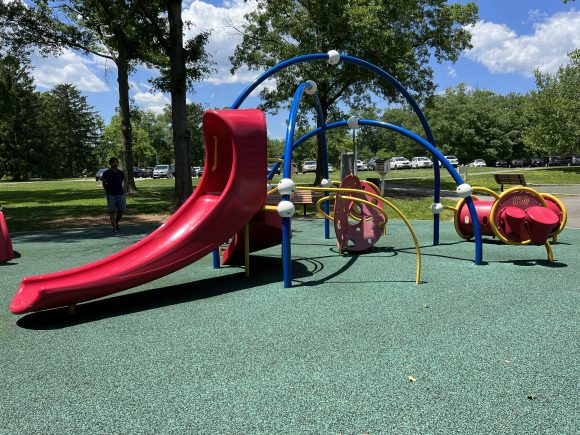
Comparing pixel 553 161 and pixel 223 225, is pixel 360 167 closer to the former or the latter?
pixel 553 161

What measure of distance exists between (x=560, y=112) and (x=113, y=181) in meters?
32.9

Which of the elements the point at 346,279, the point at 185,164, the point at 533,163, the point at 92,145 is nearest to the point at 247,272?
the point at 346,279

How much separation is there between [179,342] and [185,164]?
10162 mm

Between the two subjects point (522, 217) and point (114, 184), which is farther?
point (114, 184)

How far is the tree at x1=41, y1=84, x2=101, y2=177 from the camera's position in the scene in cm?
7056

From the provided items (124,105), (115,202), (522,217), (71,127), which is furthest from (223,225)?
(71,127)

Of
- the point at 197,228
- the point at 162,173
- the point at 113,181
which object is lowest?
the point at 197,228

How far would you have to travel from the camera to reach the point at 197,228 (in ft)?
16.5

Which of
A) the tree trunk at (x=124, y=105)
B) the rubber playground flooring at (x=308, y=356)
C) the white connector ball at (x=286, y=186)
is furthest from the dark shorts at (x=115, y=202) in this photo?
the tree trunk at (x=124, y=105)

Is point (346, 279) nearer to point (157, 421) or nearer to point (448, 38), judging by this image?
point (157, 421)

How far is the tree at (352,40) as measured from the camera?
49.6 feet

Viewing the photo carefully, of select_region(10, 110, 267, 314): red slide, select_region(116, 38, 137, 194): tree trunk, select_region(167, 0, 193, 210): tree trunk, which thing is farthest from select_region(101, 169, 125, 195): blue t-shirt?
select_region(116, 38, 137, 194): tree trunk

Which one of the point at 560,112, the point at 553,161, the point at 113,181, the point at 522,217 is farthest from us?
the point at 553,161

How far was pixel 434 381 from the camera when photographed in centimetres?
290
